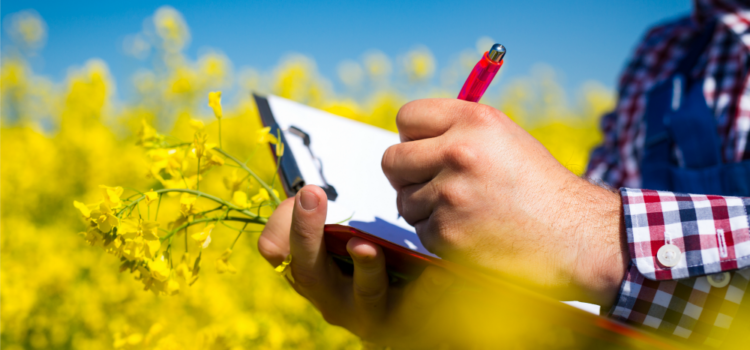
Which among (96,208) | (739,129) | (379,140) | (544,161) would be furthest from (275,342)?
(739,129)

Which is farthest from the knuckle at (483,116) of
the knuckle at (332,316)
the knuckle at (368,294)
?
the knuckle at (332,316)

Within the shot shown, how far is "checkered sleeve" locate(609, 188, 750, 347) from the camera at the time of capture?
388mm

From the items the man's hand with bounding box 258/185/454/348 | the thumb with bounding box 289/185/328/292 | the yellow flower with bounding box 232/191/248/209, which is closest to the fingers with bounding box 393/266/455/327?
the man's hand with bounding box 258/185/454/348

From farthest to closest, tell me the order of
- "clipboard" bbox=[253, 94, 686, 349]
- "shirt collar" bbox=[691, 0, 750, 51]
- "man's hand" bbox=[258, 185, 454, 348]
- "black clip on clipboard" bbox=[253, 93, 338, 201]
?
"shirt collar" bbox=[691, 0, 750, 51] → "black clip on clipboard" bbox=[253, 93, 338, 201] → "man's hand" bbox=[258, 185, 454, 348] → "clipboard" bbox=[253, 94, 686, 349]

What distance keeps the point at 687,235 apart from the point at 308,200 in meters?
0.36

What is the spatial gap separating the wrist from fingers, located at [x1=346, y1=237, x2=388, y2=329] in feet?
0.60

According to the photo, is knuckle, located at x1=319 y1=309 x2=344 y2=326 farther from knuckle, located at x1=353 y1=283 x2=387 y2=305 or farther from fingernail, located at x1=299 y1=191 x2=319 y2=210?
fingernail, located at x1=299 y1=191 x2=319 y2=210

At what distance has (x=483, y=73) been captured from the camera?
0.41 m

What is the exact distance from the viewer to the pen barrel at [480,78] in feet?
1.30

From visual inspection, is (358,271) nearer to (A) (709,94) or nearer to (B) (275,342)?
(B) (275,342)

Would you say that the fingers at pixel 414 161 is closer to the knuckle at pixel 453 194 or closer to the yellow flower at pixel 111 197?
the knuckle at pixel 453 194

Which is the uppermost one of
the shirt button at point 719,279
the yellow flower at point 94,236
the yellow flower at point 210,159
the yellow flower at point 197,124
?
the shirt button at point 719,279

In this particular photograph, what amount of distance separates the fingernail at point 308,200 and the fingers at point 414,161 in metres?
0.08

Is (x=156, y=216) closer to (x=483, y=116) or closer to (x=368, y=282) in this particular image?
(x=368, y=282)
